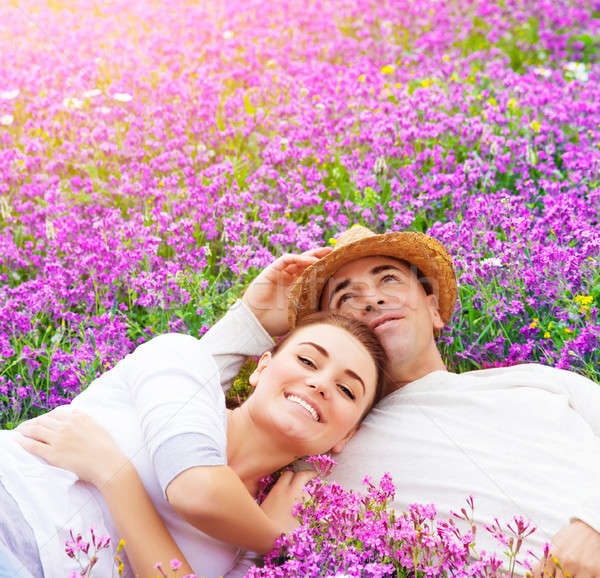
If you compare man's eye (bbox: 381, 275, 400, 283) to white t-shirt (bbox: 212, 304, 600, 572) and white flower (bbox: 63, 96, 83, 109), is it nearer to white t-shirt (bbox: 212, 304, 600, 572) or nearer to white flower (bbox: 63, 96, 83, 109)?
white t-shirt (bbox: 212, 304, 600, 572)

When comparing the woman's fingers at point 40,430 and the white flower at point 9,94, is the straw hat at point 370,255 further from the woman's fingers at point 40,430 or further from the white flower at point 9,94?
the white flower at point 9,94

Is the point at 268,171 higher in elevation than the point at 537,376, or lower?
higher

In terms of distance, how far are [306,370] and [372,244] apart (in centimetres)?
86

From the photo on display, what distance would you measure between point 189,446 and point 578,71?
602 cm

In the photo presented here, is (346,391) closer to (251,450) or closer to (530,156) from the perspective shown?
(251,450)

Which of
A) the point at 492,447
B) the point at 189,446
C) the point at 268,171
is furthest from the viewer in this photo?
the point at 268,171

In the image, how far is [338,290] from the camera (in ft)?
12.1

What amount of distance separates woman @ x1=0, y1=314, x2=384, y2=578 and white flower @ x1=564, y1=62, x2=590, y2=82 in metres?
4.83

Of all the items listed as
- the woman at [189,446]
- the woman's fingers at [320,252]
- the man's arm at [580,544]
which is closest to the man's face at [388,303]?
the woman's fingers at [320,252]

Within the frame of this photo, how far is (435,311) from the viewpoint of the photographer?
12.8 ft

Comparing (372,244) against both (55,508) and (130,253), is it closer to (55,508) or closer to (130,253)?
(130,253)

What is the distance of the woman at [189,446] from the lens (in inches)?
100.0

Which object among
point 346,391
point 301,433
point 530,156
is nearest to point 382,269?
point 346,391

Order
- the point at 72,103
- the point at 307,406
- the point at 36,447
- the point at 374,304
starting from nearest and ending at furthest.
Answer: the point at 36,447 < the point at 307,406 < the point at 374,304 < the point at 72,103
